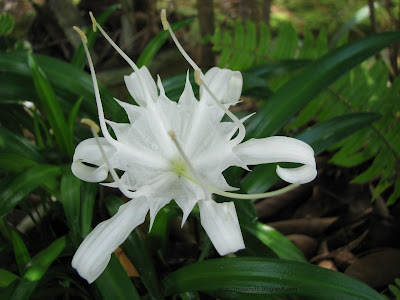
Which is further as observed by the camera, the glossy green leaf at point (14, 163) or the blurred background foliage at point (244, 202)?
the glossy green leaf at point (14, 163)

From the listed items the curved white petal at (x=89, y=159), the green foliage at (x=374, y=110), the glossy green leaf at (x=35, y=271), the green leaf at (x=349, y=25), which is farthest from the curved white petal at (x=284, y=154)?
the green leaf at (x=349, y=25)

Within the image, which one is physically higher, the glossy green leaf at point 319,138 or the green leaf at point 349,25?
the glossy green leaf at point 319,138

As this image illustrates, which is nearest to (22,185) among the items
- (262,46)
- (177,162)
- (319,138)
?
(177,162)

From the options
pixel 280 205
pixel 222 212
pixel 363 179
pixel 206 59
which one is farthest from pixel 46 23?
pixel 222 212

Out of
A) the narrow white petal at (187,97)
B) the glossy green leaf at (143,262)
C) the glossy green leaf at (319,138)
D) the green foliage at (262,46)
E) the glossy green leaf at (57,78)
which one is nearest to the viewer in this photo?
the narrow white petal at (187,97)

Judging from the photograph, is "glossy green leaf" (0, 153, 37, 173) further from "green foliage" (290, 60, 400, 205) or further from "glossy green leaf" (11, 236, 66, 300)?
"green foliage" (290, 60, 400, 205)

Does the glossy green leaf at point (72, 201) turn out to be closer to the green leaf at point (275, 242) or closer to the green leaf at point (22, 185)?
the green leaf at point (22, 185)

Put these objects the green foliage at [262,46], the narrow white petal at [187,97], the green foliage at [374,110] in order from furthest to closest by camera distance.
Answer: the green foliage at [262,46], the green foliage at [374,110], the narrow white petal at [187,97]
